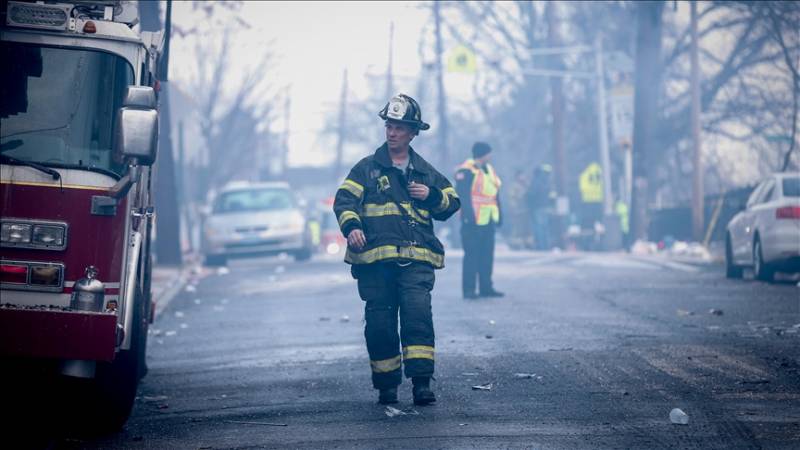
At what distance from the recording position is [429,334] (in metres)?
7.95

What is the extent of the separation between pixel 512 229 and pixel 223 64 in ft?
36.8

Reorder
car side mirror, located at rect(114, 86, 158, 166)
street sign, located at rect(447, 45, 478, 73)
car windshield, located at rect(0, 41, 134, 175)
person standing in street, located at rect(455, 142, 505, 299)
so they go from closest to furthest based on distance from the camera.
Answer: car side mirror, located at rect(114, 86, 158, 166) → car windshield, located at rect(0, 41, 134, 175) → person standing in street, located at rect(455, 142, 505, 299) → street sign, located at rect(447, 45, 478, 73)

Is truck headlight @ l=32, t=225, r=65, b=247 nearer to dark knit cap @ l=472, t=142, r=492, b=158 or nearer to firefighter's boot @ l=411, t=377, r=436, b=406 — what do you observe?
firefighter's boot @ l=411, t=377, r=436, b=406

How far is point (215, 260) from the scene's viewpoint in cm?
2828

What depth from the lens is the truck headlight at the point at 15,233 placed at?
679 centimetres

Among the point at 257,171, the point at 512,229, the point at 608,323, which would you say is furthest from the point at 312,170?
the point at 608,323

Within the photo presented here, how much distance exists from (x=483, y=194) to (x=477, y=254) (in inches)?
31.7

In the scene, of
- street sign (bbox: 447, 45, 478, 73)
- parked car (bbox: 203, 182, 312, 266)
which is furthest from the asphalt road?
street sign (bbox: 447, 45, 478, 73)

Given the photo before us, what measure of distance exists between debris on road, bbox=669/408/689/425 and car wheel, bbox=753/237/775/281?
11349 mm

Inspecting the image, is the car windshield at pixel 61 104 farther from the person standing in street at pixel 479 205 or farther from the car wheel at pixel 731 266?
the car wheel at pixel 731 266

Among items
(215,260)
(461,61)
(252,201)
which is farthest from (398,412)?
(461,61)

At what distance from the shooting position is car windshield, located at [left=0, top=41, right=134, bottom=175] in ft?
23.7

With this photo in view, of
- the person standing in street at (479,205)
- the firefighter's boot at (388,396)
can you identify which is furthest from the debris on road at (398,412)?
the person standing in street at (479,205)

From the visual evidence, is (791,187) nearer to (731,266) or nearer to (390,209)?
(731,266)
